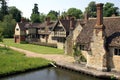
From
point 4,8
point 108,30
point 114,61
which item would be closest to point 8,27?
point 4,8

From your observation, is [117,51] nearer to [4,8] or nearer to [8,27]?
[8,27]

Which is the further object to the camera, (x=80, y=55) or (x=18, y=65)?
(x=80, y=55)

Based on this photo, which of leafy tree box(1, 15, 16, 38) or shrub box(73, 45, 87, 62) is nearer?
shrub box(73, 45, 87, 62)

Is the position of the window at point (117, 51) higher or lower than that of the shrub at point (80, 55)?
higher

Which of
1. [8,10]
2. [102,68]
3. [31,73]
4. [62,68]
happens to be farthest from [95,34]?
[8,10]

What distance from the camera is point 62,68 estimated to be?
3978 cm

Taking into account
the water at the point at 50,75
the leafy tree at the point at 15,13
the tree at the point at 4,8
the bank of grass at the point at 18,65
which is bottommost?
the water at the point at 50,75

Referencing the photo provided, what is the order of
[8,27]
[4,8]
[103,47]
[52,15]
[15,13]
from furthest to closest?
[52,15]
[4,8]
[15,13]
[8,27]
[103,47]

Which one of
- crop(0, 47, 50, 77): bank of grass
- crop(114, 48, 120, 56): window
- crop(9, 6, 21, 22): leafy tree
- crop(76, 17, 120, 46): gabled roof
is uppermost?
crop(9, 6, 21, 22): leafy tree

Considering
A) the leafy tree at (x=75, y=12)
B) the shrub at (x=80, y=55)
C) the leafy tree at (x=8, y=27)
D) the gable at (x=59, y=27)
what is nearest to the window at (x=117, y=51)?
the shrub at (x=80, y=55)

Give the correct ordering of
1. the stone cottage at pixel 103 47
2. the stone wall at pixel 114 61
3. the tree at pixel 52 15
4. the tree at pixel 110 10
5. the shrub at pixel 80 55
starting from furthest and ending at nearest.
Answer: the tree at pixel 52 15 < the tree at pixel 110 10 < the shrub at pixel 80 55 < the stone cottage at pixel 103 47 < the stone wall at pixel 114 61

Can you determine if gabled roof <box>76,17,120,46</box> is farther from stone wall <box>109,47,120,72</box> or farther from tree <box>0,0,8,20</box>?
tree <box>0,0,8,20</box>

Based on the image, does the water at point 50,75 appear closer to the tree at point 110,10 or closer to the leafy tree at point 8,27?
the leafy tree at point 8,27

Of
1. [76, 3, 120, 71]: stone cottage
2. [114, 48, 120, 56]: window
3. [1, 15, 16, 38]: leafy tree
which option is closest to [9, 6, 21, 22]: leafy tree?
[1, 15, 16, 38]: leafy tree
